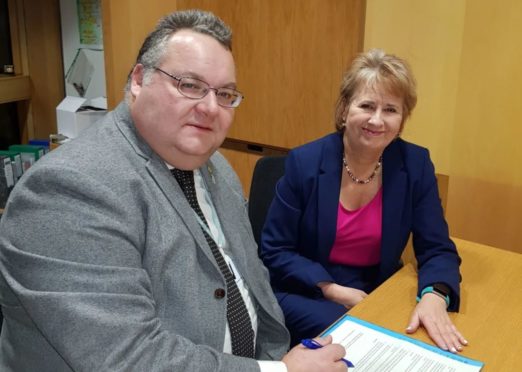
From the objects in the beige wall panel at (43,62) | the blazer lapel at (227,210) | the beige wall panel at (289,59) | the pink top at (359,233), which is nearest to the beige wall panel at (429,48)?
the beige wall panel at (289,59)

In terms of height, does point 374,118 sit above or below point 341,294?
above

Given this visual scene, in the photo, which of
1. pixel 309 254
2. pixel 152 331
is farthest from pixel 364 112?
pixel 152 331

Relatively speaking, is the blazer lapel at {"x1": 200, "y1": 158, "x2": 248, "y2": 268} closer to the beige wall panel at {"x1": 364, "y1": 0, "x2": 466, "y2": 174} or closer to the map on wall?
the beige wall panel at {"x1": 364, "y1": 0, "x2": 466, "y2": 174}

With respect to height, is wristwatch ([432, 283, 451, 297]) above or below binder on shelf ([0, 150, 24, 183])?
above

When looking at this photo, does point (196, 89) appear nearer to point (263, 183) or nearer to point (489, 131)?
point (263, 183)

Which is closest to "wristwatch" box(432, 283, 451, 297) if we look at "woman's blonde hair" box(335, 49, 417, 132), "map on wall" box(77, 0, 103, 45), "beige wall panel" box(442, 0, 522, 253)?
"woman's blonde hair" box(335, 49, 417, 132)

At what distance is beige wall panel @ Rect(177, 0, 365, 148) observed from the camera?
2604 millimetres

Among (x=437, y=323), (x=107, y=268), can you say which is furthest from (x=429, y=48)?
(x=107, y=268)

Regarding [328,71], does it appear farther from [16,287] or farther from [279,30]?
[16,287]

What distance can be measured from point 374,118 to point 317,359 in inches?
35.6

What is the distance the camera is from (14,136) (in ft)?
12.8

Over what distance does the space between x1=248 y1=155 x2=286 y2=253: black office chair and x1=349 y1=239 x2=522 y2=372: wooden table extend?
24.0 inches

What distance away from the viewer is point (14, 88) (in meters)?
3.67

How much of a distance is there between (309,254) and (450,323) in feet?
2.03
